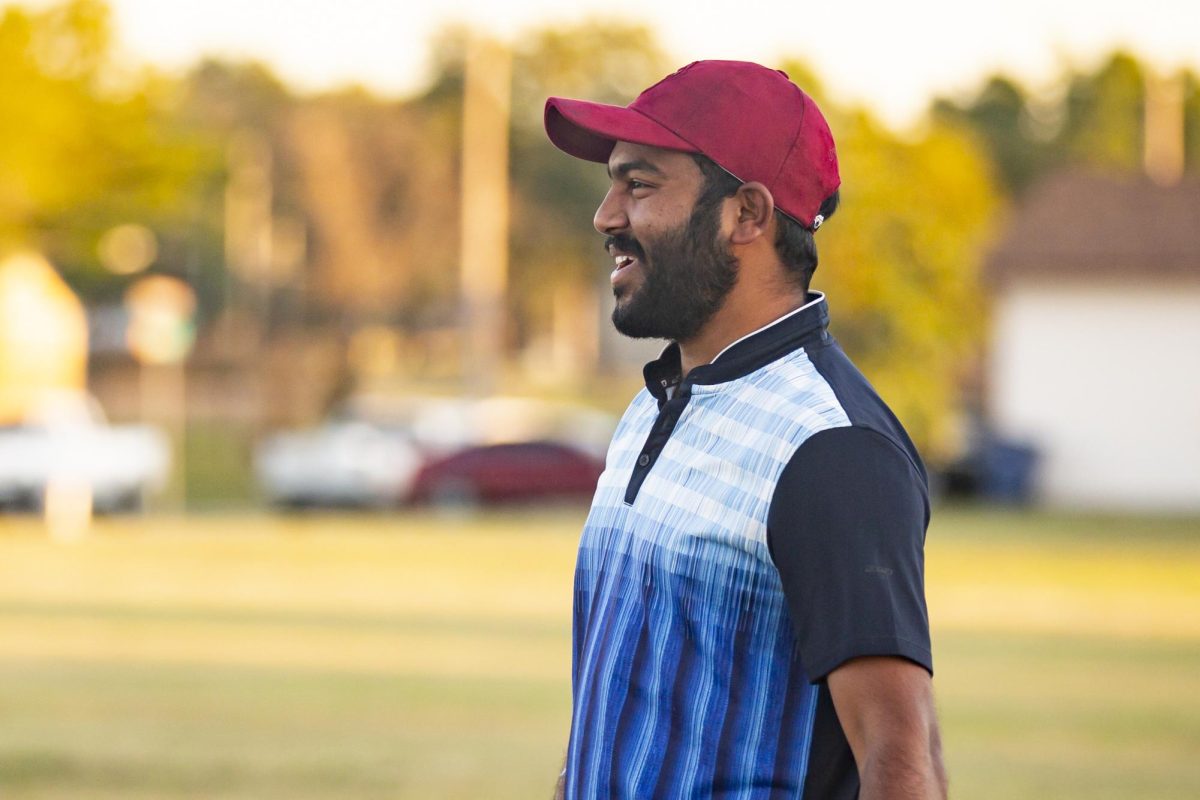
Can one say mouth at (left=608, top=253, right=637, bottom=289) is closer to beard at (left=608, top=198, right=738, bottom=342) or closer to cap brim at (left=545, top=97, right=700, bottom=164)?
beard at (left=608, top=198, right=738, bottom=342)

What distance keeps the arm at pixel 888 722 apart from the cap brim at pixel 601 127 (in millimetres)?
822

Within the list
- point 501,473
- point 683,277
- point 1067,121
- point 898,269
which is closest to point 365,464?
point 501,473

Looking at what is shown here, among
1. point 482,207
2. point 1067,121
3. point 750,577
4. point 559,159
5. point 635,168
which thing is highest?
point 1067,121

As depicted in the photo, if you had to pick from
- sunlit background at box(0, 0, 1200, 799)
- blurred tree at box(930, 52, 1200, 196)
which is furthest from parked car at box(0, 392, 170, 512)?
blurred tree at box(930, 52, 1200, 196)

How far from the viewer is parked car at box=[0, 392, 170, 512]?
3428 cm

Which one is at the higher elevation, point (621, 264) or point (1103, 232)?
point (1103, 232)

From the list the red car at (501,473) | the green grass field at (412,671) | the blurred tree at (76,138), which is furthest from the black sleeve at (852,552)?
the blurred tree at (76,138)

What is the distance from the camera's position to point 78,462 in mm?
34125

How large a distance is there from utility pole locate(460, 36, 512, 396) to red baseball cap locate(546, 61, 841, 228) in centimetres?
4479

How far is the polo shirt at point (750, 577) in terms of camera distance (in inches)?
104

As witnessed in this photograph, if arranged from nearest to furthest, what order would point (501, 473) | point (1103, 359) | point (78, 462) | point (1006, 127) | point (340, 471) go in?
1. point (78, 462)
2. point (501, 473)
3. point (340, 471)
4. point (1103, 359)
5. point (1006, 127)

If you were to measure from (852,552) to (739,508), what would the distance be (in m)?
0.22

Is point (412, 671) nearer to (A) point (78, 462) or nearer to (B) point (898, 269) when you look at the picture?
(A) point (78, 462)

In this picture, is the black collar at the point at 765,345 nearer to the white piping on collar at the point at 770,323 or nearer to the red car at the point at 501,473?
the white piping on collar at the point at 770,323
